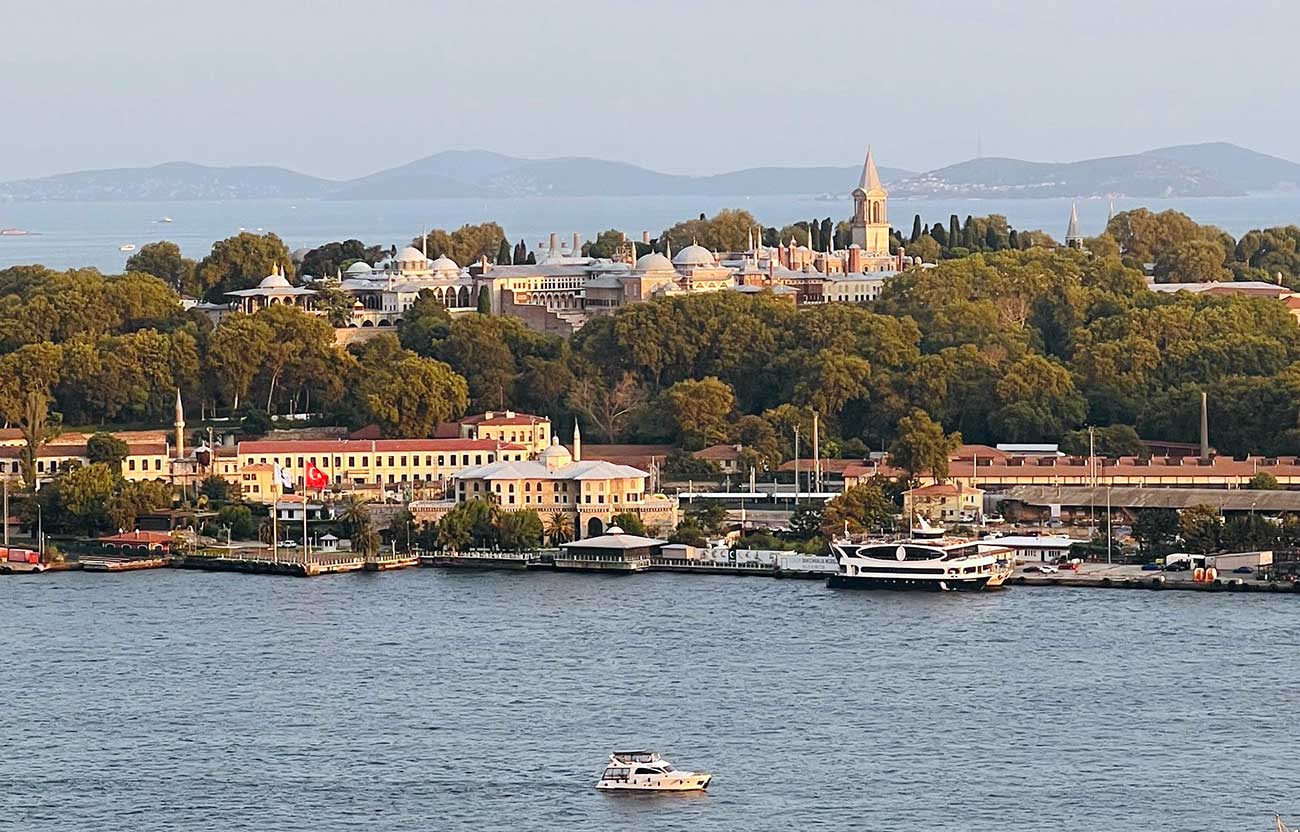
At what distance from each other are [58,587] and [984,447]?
14028 mm

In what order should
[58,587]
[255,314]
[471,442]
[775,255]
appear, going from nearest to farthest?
[58,587]
[471,442]
[255,314]
[775,255]

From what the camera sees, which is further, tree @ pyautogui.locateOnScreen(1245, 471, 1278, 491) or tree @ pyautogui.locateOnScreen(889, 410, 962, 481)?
tree @ pyautogui.locateOnScreen(889, 410, 962, 481)

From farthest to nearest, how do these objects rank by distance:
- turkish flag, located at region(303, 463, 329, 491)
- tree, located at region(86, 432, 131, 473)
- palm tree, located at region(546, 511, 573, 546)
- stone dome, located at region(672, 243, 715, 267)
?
stone dome, located at region(672, 243, 715, 267) → tree, located at region(86, 432, 131, 473) → turkish flag, located at region(303, 463, 329, 491) → palm tree, located at region(546, 511, 573, 546)

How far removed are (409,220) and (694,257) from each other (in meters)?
98.4

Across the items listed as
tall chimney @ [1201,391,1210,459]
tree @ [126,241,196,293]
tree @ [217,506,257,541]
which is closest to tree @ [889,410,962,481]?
tall chimney @ [1201,391,1210,459]

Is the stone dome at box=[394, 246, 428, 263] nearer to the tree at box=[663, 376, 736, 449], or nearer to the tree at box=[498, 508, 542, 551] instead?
the tree at box=[663, 376, 736, 449]

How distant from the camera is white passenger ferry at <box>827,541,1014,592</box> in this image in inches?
1428

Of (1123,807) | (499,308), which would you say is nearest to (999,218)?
(499,308)

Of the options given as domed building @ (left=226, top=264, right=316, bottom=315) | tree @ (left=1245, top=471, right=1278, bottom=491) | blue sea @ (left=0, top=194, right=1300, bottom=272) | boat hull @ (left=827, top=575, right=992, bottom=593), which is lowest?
boat hull @ (left=827, top=575, right=992, bottom=593)

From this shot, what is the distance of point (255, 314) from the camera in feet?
170

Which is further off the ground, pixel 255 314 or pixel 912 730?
pixel 255 314

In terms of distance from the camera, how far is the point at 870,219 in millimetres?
67750

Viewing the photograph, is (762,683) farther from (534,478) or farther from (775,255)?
(775,255)

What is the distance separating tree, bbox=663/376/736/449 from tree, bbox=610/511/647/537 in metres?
6.22
